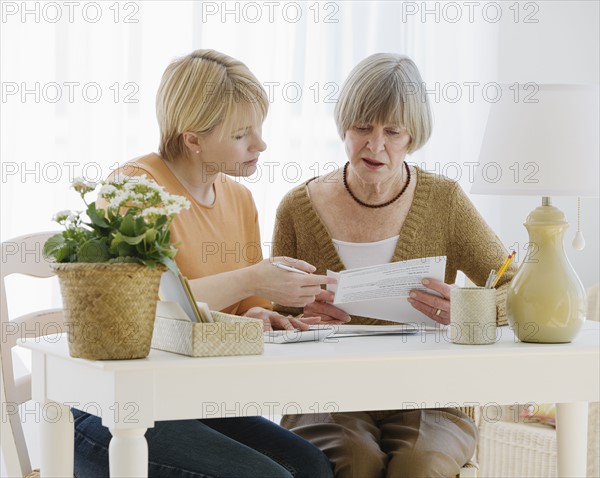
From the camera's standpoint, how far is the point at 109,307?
1.31m

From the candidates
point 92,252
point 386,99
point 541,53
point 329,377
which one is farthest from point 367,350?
point 541,53

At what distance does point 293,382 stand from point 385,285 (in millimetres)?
344

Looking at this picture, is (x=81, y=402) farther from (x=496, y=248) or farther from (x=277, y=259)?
(x=496, y=248)

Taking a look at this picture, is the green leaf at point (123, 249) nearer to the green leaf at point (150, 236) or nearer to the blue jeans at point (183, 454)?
the green leaf at point (150, 236)

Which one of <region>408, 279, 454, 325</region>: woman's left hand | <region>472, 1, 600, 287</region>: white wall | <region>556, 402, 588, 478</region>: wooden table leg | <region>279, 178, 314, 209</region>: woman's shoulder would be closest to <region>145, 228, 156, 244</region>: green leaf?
<region>408, 279, 454, 325</region>: woman's left hand

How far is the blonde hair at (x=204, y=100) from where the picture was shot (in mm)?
1889

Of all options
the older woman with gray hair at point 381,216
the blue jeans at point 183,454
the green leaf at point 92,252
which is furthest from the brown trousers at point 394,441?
the green leaf at point 92,252

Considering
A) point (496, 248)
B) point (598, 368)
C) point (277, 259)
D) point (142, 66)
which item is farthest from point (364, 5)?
point (598, 368)

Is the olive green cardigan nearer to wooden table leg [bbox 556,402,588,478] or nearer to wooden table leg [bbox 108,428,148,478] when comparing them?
wooden table leg [bbox 556,402,588,478]

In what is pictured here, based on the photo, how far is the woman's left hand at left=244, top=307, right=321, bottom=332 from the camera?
177 centimetres

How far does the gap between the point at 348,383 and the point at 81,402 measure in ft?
1.34

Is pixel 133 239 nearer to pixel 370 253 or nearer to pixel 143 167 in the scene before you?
pixel 143 167

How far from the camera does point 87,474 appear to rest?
63.2 inches

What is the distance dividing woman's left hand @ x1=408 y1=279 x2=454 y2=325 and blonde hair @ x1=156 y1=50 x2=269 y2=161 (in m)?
0.52
